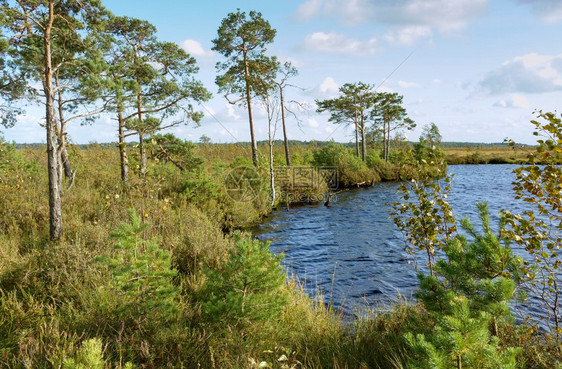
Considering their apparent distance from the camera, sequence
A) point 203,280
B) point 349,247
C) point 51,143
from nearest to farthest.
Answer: point 203,280 < point 51,143 < point 349,247

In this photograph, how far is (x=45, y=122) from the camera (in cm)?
661

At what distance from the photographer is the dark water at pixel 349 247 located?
7.10m

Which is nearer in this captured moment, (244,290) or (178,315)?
(244,290)

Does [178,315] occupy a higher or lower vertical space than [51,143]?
lower

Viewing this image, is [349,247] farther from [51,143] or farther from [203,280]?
[51,143]

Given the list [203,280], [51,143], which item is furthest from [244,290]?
[51,143]

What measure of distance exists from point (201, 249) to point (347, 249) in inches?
209

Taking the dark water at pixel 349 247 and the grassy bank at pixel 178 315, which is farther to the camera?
the dark water at pixel 349 247

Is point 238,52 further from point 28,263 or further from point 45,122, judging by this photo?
point 28,263

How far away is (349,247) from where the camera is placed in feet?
34.6

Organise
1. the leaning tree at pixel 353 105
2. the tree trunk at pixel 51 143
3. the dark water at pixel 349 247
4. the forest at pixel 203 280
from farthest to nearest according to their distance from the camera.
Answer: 1. the leaning tree at pixel 353 105
2. the dark water at pixel 349 247
3. the tree trunk at pixel 51 143
4. the forest at pixel 203 280

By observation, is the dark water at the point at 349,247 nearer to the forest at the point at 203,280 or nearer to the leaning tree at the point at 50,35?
the forest at the point at 203,280

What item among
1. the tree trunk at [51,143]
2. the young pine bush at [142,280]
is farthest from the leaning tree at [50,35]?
the young pine bush at [142,280]

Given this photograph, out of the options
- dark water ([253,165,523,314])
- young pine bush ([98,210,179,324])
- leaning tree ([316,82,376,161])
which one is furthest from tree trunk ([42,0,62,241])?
leaning tree ([316,82,376,161])
